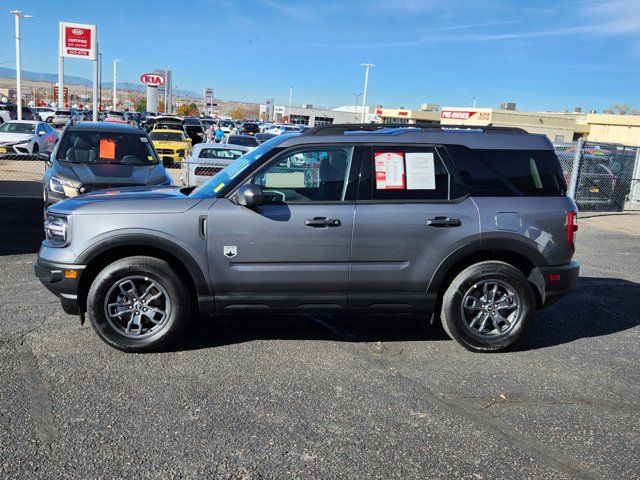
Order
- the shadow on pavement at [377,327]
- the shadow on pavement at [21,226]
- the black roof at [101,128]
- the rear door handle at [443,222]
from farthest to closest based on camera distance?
the black roof at [101,128], the shadow on pavement at [21,226], the shadow on pavement at [377,327], the rear door handle at [443,222]

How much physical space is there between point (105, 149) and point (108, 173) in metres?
0.95

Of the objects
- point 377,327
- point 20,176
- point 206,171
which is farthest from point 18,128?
point 377,327

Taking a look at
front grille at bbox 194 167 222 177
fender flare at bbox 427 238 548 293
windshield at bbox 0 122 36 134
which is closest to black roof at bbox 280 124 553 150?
fender flare at bbox 427 238 548 293

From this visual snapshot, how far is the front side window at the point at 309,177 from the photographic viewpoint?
4.81 m

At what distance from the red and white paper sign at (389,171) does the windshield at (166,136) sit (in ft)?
59.4

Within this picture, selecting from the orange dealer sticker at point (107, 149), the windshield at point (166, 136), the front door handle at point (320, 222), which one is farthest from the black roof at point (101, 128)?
the windshield at point (166, 136)

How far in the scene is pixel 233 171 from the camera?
5.09m

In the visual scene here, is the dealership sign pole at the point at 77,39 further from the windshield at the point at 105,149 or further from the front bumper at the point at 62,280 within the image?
the front bumper at the point at 62,280

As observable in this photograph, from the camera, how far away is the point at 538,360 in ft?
16.3

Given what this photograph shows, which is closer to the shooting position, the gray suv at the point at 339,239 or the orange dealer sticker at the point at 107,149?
the gray suv at the point at 339,239

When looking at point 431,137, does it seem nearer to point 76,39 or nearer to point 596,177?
point 596,177

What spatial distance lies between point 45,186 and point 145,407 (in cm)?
635

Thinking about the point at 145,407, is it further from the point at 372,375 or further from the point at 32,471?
the point at 372,375

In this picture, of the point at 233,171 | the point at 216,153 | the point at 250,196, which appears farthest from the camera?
the point at 216,153
